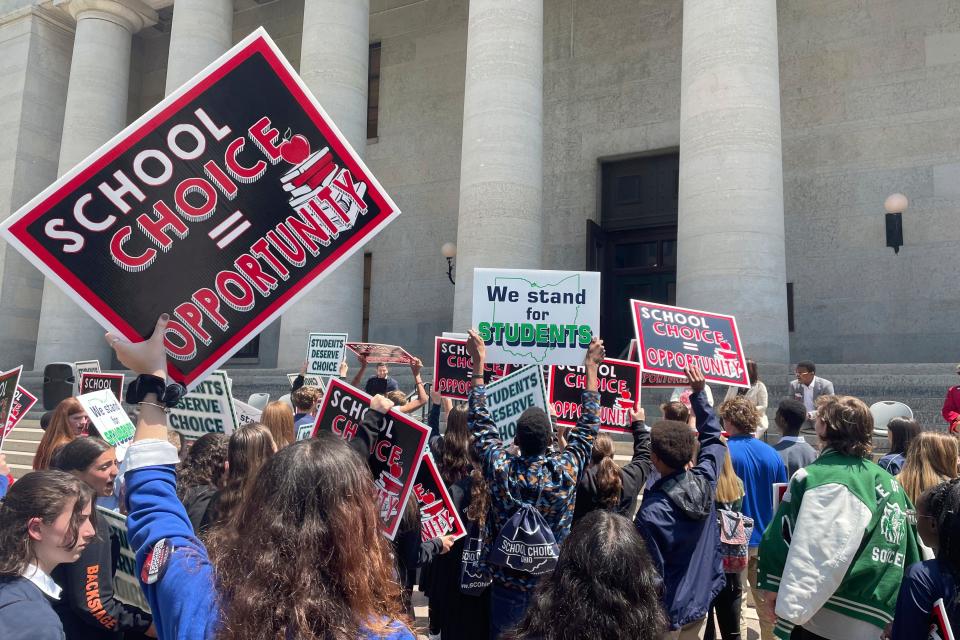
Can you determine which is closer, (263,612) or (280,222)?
(263,612)

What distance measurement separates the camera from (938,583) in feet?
8.63

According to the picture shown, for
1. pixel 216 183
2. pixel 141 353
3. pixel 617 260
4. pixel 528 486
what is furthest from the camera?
pixel 617 260

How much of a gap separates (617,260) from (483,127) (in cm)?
561

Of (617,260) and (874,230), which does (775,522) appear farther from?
(617,260)

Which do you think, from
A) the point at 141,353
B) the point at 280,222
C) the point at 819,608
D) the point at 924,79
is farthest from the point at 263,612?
the point at 924,79

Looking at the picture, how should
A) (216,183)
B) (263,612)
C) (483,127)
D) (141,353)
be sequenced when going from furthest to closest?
(483,127)
(216,183)
(141,353)
(263,612)

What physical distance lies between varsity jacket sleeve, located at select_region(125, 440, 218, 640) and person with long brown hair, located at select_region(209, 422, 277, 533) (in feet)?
4.65

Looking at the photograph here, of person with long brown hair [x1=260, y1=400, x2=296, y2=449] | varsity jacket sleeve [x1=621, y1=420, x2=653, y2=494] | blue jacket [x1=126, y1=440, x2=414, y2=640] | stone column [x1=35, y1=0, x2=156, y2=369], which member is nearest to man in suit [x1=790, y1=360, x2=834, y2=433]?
varsity jacket sleeve [x1=621, y1=420, x2=653, y2=494]

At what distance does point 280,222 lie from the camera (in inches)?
128

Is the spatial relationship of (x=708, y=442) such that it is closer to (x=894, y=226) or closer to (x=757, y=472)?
(x=757, y=472)

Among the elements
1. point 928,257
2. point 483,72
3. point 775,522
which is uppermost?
point 483,72

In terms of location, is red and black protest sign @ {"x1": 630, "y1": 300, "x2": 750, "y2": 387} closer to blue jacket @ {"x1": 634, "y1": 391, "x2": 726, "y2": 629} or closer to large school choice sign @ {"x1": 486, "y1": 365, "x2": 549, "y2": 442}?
large school choice sign @ {"x1": 486, "y1": 365, "x2": 549, "y2": 442}

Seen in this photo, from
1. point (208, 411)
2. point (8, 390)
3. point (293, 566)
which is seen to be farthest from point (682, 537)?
point (8, 390)

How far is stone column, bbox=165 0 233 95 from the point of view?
57.7 ft
